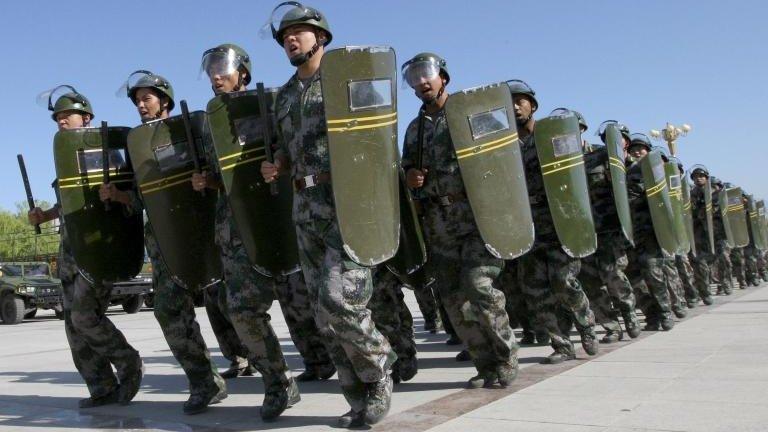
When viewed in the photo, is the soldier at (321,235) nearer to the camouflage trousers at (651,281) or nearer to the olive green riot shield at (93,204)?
the olive green riot shield at (93,204)

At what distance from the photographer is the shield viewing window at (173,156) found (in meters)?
4.68

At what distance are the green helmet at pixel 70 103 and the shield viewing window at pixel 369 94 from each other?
2453 millimetres

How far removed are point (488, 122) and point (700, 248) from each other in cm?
850

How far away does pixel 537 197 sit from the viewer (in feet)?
20.2

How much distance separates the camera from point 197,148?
470 cm

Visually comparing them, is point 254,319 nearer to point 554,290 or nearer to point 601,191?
point 554,290

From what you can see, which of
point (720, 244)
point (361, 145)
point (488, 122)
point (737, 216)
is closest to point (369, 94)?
point (361, 145)

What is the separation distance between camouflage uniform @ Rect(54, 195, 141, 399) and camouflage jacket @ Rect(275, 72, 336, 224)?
1.71 metres

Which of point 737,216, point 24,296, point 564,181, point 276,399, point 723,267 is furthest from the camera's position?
point 24,296

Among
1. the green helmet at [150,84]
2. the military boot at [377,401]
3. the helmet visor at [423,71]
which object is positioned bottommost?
the military boot at [377,401]

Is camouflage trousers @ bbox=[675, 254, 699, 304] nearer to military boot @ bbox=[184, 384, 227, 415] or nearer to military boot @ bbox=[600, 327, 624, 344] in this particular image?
military boot @ bbox=[600, 327, 624, 344]

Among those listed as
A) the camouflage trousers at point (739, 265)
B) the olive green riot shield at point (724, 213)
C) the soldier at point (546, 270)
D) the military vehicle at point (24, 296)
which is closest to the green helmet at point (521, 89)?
the soldier at point (546, 270)

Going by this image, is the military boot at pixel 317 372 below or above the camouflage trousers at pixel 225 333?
below

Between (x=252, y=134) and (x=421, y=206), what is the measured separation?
130 cm
